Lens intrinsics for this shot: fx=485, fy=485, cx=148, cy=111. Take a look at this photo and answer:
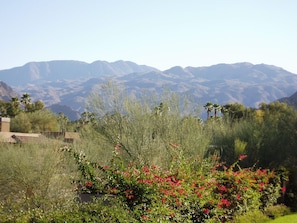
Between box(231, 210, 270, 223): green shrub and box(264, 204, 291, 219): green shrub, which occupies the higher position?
box(231, 210, 270, 223): green shrub

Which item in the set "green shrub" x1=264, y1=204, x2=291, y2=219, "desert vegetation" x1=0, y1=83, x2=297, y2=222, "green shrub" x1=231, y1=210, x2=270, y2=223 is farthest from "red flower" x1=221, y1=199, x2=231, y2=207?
"green shrub" x1=264, y1=204, x2=291, y2=219

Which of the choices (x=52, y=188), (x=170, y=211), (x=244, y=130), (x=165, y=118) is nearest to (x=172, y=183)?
(x=170, y=211)

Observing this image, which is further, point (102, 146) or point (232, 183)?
point (102, 146)

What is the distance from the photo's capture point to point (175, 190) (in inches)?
436

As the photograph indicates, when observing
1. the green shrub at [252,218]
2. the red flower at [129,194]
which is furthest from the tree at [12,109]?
the red flower at [129,194]

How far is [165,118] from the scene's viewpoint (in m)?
21.0

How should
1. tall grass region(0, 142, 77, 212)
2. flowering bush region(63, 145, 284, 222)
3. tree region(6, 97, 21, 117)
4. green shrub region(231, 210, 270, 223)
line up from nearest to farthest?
flowering bush region(63, 145, 284, 222) < green shrub region(231, 210, 270, 223) < tall grass region(0, 142, 77, 212) < tree region(6, 97, 21, 117)

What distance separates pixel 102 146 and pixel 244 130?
1147cm

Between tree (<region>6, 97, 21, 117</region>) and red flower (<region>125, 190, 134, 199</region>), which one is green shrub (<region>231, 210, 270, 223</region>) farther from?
tree (<region>6, 97, 21, 117</region>)

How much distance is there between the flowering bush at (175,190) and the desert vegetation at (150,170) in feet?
0.07

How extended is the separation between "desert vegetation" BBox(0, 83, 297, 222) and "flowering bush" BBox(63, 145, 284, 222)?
0.02 m

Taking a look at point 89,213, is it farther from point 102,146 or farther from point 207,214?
point 102,146

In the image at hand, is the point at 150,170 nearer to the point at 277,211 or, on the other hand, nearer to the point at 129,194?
the point at 129,194

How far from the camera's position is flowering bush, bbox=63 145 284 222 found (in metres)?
10.4
